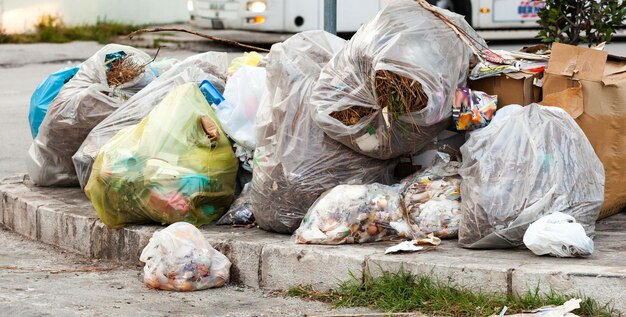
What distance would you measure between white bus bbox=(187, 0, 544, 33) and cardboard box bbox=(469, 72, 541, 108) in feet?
29.4

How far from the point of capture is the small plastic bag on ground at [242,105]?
5.45 metres

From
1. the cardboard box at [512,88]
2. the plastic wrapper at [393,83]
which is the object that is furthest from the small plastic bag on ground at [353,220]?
the cardboard box at [512,88]

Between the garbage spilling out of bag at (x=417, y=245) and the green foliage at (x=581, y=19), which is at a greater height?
the green foliage at (x=581, y=19)

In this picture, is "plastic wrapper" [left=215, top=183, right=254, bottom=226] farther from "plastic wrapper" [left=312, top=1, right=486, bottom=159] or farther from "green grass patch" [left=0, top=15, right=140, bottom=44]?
"green grass patch" [left=0, top=15, right=140, bottom=44]

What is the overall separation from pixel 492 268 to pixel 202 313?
1.11 m

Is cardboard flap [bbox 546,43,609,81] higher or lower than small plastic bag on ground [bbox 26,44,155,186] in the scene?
higher

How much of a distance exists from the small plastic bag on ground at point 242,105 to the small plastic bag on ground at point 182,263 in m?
0.82

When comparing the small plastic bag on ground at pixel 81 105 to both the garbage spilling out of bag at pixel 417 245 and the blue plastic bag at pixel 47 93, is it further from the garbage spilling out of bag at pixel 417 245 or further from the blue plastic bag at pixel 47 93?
the garbage spilling out of bag at pixel 417 245

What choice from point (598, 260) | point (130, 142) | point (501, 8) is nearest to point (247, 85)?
point (130, 142)

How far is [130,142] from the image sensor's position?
5297 mm

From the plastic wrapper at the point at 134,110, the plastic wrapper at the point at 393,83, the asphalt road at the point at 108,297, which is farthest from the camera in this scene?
the plastic wrapper at the point at 134,110

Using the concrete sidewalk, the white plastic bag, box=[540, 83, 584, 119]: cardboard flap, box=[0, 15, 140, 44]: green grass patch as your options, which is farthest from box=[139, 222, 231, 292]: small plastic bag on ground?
box=[0, 15, 140, 44]: green grass patch

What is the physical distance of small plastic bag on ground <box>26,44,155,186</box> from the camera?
6.02m

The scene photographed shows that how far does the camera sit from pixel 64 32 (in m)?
16.4
